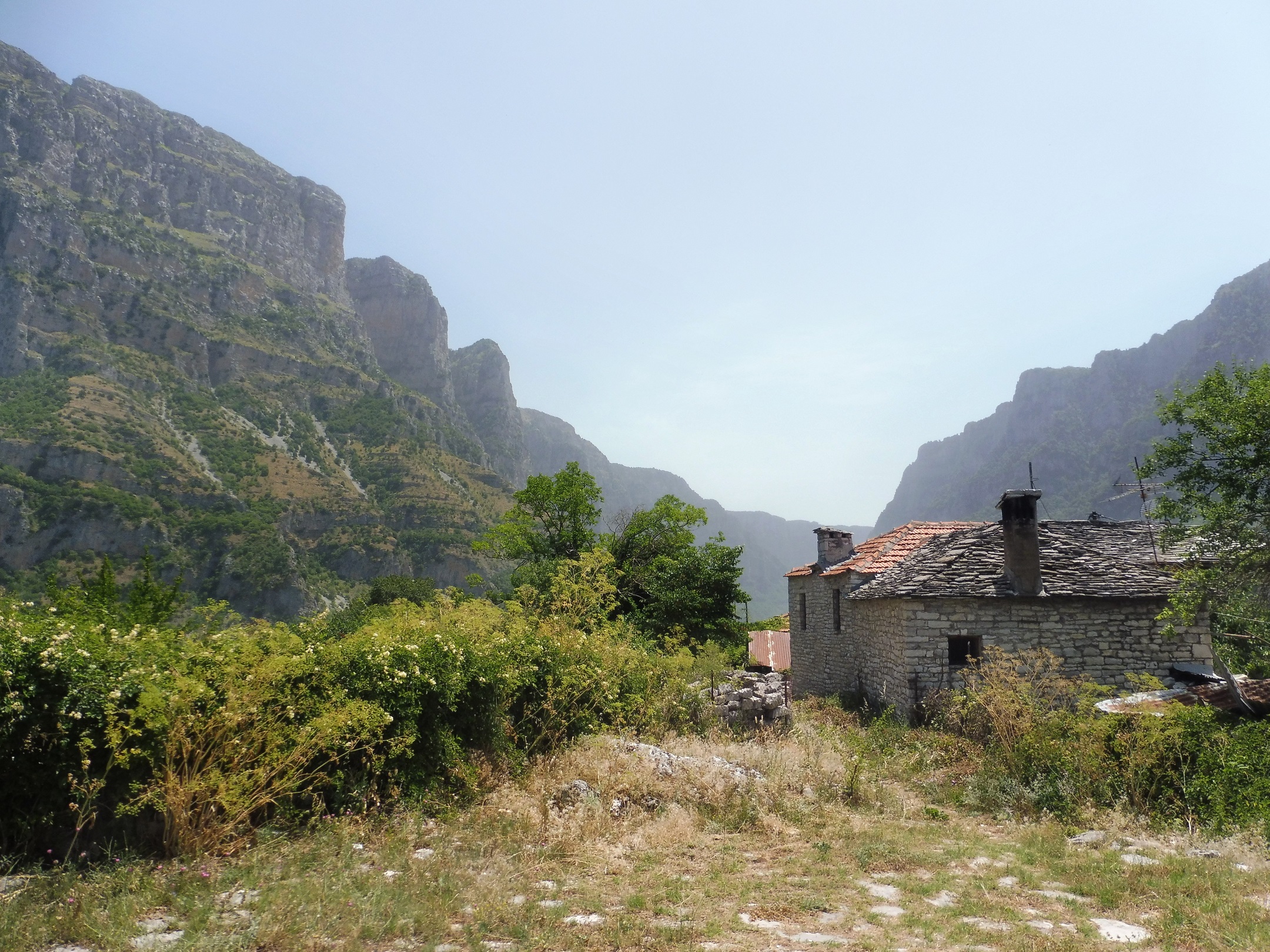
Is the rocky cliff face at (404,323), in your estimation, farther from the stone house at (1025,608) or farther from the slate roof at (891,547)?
the stone house at (1025,608)

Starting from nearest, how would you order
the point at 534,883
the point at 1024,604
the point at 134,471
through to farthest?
the point at 534,883
the point at 1024,604
the point at 134,471

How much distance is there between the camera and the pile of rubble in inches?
471

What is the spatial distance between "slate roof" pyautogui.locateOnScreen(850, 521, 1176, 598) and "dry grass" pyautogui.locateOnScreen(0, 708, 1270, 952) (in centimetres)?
745

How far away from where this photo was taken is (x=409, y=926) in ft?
13.9

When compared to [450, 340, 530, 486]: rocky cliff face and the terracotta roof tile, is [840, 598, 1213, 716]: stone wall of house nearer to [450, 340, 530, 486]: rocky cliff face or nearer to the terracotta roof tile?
the terracotta roof tile

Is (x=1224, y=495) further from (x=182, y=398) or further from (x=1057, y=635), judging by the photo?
(x=182, y=398)

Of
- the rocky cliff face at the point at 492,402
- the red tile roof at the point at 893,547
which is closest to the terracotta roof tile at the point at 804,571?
the red tile roof at the point at 893,547

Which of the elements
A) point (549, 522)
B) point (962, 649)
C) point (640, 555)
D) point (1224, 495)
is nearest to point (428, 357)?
point (549, 522)

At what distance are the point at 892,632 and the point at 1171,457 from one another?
6.45m

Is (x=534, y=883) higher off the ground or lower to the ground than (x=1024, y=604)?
lower

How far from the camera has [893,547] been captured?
19.4m

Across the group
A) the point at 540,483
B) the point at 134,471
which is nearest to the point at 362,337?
the point at 134,471

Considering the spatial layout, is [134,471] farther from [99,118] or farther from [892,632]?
[99,118]

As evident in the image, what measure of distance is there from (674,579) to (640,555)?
7.80 ft
